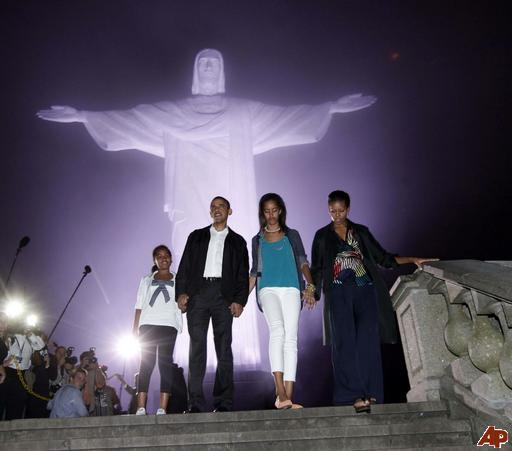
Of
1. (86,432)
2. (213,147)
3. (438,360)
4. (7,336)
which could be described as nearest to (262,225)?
(438,360)

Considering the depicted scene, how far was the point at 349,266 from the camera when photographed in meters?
3.99

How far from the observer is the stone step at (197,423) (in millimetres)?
3236

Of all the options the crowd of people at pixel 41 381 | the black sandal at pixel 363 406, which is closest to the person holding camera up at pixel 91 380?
the crowd of people at pixel 41 381

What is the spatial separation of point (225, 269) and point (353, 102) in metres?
5.75

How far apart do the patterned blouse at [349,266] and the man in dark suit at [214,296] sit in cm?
76

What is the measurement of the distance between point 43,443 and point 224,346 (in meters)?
1.45

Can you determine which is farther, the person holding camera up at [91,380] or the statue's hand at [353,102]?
the statue's hand at [353,102]

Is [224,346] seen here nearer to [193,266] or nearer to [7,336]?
[193,266]

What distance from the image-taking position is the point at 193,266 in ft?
14.2

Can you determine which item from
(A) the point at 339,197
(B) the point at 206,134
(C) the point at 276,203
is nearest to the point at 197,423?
(C) the point at 276,203

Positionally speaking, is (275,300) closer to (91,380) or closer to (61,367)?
(91,380)

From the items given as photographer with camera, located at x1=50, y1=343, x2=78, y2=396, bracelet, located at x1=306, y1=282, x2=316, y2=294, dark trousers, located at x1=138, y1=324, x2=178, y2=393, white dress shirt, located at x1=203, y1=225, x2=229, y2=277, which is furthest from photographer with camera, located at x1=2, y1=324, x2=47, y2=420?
bracelet, located at x1=306, y1=282, x2=316, y2=294

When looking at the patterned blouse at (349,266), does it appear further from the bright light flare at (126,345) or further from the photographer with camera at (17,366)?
the bright light flare at (126,345)

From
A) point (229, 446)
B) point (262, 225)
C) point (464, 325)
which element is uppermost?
point (262, 225)
